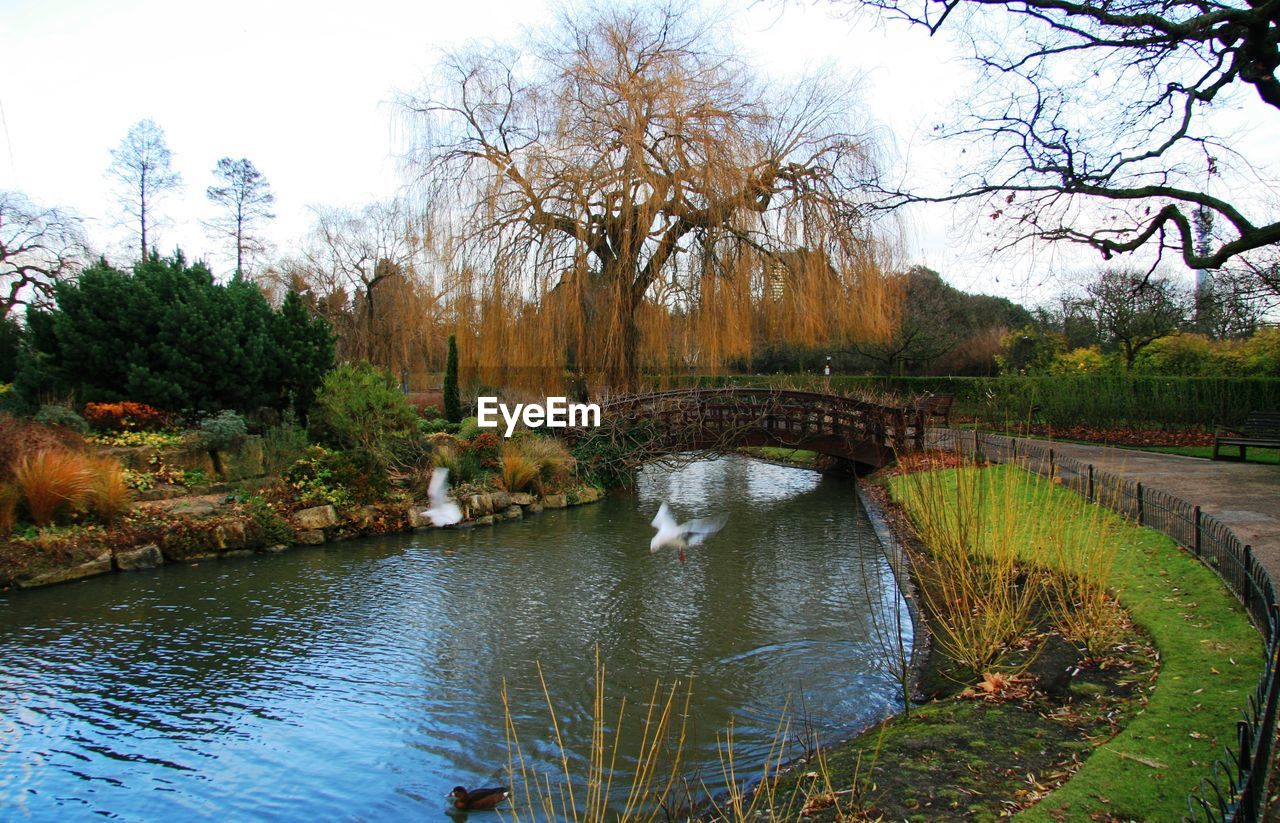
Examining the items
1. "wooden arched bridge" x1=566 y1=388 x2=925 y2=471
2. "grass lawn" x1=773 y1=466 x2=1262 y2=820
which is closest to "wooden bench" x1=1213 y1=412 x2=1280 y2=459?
"wooden arched bridge" x1=566 y1=388 x2=925 y2=471

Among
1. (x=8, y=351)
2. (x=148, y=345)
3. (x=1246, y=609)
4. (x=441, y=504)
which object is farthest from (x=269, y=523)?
(x=1246, y=609)

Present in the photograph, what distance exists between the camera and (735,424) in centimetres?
1467

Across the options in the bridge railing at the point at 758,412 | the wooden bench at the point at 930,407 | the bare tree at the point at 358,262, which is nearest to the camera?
the wooden bench at the point at 930,407

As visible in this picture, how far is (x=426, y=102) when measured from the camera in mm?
15109

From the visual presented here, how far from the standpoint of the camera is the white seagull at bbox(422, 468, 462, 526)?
1129cm

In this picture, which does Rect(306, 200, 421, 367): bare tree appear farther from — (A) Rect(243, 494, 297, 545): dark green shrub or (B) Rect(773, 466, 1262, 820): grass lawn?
(B) Rect(773, 466, 1262, 820): grass lawn

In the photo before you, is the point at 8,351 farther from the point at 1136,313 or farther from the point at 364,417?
the point at 1136,313

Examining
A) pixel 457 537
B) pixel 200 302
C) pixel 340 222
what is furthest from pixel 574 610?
pixel 340 222

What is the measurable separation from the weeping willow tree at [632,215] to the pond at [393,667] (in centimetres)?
559

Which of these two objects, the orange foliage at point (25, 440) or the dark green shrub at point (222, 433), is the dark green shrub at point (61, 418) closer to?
the orange foliage at point (25, 440)

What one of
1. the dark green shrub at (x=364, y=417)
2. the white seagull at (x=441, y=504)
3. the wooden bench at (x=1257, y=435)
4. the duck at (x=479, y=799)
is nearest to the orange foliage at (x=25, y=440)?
the dark green shrub at (x=364, y=417)

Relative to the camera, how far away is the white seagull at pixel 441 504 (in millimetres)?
11289

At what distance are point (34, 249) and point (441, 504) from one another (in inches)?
937

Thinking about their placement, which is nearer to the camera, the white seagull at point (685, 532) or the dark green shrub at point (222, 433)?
the white seagull at point (685, 532)
